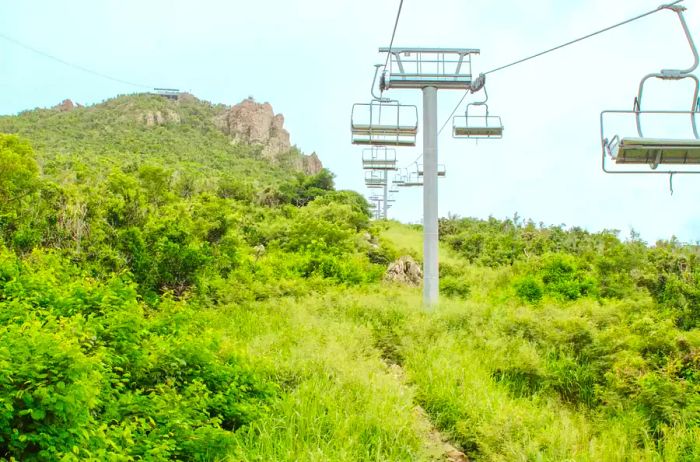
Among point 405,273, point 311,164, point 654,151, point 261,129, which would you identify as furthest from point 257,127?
point 654,151

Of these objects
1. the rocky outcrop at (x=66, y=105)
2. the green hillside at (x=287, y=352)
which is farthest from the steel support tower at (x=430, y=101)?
the rocky outcrop at (x=66, y=105)

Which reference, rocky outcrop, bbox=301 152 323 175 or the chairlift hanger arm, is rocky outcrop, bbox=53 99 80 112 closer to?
rocky outcrop, bbox=301 152 323 175

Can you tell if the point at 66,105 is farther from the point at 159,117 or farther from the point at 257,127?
the point at 257,127

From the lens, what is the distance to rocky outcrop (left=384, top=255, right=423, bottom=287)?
1633 cm

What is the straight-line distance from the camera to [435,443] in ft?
17.2

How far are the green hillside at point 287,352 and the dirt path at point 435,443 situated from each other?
0.10ft

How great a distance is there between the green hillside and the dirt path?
0.10ft

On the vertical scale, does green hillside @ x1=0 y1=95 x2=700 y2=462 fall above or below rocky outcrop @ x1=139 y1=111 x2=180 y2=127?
below

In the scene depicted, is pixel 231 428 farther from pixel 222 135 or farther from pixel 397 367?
pixel 222 135

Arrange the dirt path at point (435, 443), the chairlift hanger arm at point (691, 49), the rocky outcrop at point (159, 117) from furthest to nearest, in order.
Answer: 1. the rocky outcrop at point (159, 117)
2. the chairlift hanger arm at point (691, 49)
3. the dirt path at point (435, 443)

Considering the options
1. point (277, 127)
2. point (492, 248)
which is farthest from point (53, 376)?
point (277, 127)

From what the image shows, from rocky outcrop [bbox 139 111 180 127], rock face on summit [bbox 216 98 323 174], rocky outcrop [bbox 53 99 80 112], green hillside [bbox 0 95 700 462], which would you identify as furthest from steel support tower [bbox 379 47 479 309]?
rocky outcrop [bbox 53 99 80 112]

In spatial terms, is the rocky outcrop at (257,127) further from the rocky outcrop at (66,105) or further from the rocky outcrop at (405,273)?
the rocky outcrop at (405,273)

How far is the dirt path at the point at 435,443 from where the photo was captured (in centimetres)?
500
